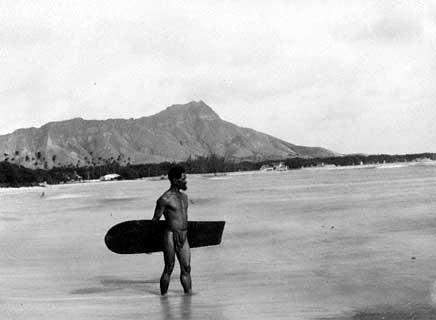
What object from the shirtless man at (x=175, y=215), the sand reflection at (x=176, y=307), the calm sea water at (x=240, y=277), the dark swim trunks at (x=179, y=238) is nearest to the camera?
the sand reflection at (x=176, y=307)

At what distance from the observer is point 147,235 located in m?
11.4

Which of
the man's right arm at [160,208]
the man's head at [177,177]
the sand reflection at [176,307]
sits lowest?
the sand reflection at [176,307]

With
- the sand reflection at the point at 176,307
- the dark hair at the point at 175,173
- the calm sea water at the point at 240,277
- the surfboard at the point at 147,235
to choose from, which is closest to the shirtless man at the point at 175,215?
the dark hair at the point at 175,173

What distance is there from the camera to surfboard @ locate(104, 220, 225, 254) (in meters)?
11.3

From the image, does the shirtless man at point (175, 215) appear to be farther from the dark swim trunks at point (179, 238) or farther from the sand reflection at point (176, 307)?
the sand reflection at point (176, 307)

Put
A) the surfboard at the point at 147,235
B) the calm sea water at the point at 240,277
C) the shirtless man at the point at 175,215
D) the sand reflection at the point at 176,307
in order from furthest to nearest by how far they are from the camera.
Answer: the surfboard at the point at 147,235 → the shirtless man at the point at 175,215 → the calm sea water at the point at 240,277 → the sand reflection at the point at 176,307

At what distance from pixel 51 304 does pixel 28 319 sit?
52.7 inches

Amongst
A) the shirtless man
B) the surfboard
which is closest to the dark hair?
the shirtless man

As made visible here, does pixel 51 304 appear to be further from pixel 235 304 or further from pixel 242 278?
pixel 242 278

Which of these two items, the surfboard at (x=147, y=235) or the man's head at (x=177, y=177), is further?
the surfboard at (x=147, y=235)

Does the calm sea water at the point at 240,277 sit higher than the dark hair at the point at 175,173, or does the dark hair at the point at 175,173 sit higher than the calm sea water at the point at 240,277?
the dark hair at the point at 175,173

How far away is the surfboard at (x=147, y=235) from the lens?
1130 cm

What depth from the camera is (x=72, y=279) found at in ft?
46.2

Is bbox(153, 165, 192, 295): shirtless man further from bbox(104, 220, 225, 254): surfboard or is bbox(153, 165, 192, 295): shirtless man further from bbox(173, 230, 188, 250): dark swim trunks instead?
bbox(104, 220, 225, 254): surfboard
